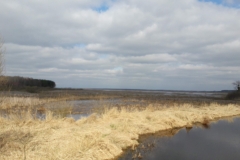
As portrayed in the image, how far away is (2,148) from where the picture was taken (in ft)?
26.6

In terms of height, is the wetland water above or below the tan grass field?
below

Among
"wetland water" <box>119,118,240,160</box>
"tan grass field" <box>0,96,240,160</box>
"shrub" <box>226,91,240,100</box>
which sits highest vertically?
"shrub" <box>226,91,240,100</box>

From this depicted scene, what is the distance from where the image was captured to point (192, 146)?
12.7 meters

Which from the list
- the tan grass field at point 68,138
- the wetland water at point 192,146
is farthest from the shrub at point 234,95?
the tan grass field at point 68,138

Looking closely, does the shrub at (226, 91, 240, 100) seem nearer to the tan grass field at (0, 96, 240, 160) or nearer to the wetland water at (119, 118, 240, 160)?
the wetland water at (119, 118, 240, 160)

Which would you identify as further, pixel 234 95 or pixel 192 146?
pixel 234 95

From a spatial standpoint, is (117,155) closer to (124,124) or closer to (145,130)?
(124,124)

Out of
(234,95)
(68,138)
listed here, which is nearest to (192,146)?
(68,138)

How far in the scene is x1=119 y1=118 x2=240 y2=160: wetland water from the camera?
1070 cm

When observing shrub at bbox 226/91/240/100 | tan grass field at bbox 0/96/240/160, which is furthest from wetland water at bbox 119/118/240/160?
shrub at bbox 226/91/240/100

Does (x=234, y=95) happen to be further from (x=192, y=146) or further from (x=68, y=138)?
(x=68, y=138)

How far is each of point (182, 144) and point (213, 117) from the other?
10.3 metres

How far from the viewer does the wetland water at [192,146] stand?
10.7m

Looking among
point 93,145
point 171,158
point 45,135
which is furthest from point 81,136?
point 171,158
